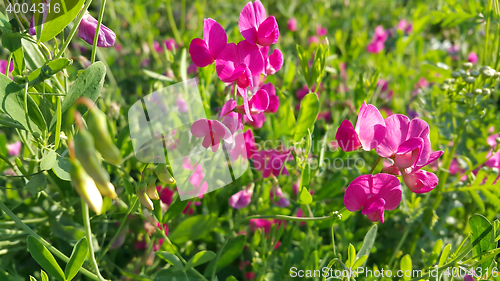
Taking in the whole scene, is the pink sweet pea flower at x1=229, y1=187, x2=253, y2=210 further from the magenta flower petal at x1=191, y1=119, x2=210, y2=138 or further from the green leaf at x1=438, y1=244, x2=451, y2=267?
the green leaf at x1=438, y1=244, x2=451, y2=267

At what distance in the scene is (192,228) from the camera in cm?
84

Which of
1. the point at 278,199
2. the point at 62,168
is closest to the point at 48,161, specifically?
the point at 62,168

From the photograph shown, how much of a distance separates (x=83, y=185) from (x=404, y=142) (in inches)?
19.3

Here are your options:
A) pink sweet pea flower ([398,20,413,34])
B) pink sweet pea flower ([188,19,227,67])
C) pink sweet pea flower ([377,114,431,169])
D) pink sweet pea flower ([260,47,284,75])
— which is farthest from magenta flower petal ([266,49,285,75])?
pink sweet pea flower ([398,20,413,34])

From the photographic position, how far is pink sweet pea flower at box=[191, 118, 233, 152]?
61 cm

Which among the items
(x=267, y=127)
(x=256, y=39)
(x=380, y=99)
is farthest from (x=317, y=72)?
(x=380, y=99)

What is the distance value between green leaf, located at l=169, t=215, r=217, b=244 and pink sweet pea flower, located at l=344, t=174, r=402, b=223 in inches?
13.8

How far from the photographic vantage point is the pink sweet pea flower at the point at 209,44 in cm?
65

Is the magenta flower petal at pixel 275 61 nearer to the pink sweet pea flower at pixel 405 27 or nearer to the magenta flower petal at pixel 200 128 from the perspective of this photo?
the magenta flower petal at pixel 200 128

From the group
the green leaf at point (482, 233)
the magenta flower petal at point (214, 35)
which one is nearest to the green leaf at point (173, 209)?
the magenta flower petal at point (214, 35)

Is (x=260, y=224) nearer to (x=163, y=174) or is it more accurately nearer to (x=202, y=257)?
(x=202, y=257)

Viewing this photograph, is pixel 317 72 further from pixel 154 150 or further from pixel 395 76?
pixel 395 76

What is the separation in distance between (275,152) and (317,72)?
0.74ft

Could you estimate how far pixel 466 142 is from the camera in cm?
113
